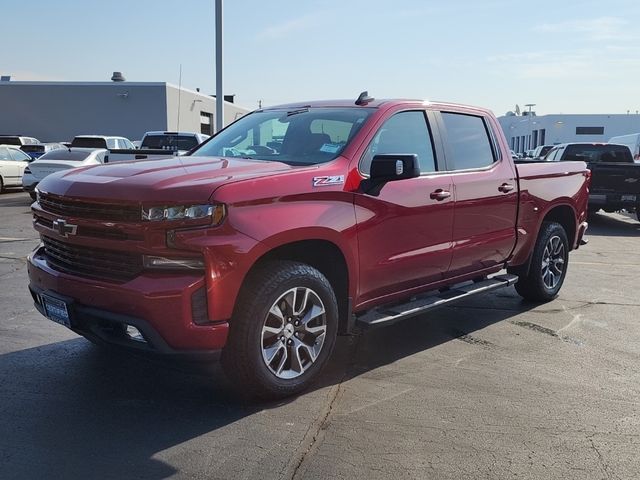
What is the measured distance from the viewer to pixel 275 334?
13.1 ft

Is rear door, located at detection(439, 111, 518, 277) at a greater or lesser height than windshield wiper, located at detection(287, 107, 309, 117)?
lesser

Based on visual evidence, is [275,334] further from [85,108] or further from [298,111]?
[85,108]

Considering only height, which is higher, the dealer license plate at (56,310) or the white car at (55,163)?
the white car at (55,163)

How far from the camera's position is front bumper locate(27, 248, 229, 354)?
346 centimetres

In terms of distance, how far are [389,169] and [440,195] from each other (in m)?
0.89

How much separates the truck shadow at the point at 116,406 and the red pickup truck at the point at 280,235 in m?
0.35

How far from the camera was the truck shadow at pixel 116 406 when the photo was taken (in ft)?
10.6

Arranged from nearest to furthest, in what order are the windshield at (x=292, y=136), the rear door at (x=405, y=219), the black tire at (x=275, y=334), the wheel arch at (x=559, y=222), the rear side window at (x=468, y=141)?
1. the black tire at (x=275, y=334)
2. the rear door at (x=405, y=219)
3. the windshield at (x=292, y=136)
4. the rear side window at (x=468, y=141)
5. the wheel arch at (x=559, y=222)

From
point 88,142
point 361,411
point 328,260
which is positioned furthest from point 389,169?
point 88,142

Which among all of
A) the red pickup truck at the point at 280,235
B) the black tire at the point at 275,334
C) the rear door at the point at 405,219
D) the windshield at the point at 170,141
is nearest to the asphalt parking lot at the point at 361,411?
the black tire at the point at 275,334

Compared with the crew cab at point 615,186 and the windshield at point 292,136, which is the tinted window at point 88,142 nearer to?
the crew cab at point 615,186

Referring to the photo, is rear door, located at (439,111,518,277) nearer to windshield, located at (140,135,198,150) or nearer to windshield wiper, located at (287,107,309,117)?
windshield wiper, located at (287,107,309,117)

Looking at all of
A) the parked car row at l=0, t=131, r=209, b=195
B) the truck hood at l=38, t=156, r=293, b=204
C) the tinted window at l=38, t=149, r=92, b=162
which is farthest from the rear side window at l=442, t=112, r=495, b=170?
the tinted window at l=38, t=149, r=92, b=162

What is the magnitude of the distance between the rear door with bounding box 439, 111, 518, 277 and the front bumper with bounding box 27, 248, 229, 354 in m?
2.51
